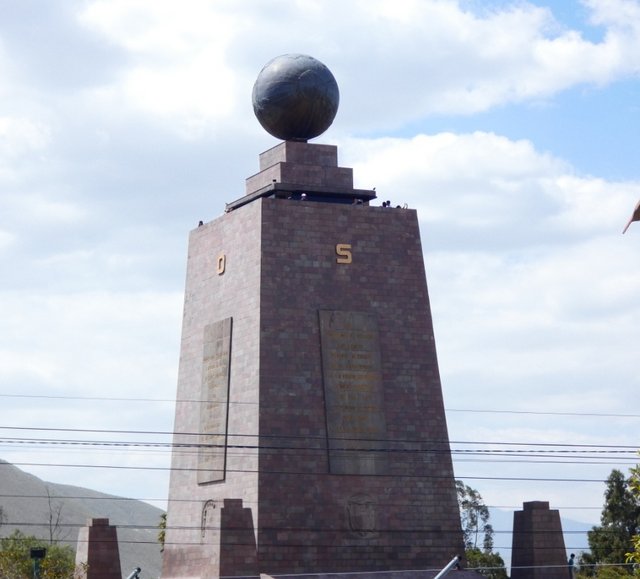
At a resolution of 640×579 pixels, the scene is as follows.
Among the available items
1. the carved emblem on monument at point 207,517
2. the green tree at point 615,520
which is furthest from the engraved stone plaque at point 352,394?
the green tree at point 615,520

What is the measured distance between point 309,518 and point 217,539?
2.61 meters

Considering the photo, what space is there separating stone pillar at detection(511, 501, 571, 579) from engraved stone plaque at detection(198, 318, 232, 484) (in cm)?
748

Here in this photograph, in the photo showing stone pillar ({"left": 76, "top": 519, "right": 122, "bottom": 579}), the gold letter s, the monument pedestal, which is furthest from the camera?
the gold letter s

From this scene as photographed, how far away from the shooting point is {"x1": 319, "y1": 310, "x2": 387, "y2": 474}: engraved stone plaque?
120 feet

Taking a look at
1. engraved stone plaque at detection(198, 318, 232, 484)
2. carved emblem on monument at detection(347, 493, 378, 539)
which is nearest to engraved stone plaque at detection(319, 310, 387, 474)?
carved emblem on monument at detection(347, 493, 378, 539)

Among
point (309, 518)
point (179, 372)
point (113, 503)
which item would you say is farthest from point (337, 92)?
point (113, 503)

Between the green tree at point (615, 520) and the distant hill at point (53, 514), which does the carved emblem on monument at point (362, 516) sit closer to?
the green tree at point (615, 520)

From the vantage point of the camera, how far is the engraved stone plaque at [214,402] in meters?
37.1

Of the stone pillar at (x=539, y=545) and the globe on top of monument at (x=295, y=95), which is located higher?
the globe on top of monument at (x=295, y=95)

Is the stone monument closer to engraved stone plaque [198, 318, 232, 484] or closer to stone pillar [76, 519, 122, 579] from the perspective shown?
engraved stone plaque [198, 318, 232, 484]

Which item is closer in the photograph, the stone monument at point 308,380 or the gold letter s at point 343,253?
the stone monument at point 308,380

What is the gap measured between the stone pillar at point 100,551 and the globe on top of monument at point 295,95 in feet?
35.6

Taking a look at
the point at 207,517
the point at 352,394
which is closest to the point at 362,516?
the point at 352,394

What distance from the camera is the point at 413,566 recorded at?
120 ft
